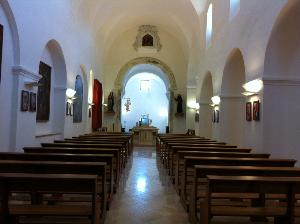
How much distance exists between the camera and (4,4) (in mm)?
6691

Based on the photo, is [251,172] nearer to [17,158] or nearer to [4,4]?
[17,158]

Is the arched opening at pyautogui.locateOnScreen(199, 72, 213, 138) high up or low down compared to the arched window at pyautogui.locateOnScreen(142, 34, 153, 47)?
down

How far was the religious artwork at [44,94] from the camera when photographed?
9.88 metres

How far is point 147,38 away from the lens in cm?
2230

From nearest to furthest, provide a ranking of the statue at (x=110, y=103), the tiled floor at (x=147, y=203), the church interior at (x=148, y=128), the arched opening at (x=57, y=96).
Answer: the church interior at (x=148, y=128) → the tiled floor at (x=147, y=203) → the arched opening at (x=57, y=96) → the statue at (x=110, y=103)

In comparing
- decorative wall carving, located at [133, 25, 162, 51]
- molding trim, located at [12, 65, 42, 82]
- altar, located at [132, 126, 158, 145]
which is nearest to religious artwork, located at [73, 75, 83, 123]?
molding trim, located at [12, 65, 42, 82]

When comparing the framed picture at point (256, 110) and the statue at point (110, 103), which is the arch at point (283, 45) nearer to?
the framed picture at point (256, 110)

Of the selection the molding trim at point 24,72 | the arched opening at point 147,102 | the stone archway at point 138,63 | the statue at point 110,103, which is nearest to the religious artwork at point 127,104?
the arched opening at point 147,102

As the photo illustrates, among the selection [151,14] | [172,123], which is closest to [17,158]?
[151,14]

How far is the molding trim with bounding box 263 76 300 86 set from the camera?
7543mm

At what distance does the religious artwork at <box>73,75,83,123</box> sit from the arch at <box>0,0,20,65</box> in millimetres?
6226

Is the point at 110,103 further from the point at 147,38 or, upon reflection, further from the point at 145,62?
the point at 147,38

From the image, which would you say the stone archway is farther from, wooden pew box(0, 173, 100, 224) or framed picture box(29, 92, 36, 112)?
wooden pew box(0, 173, 100, 224)

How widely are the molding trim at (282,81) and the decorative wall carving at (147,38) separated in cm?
1522
